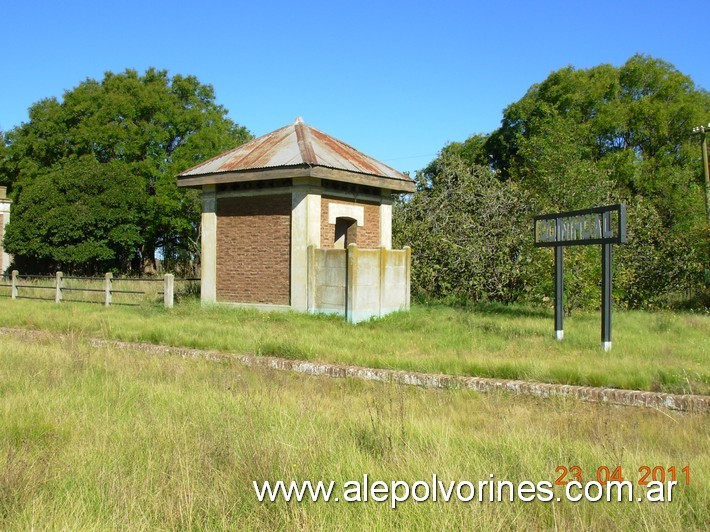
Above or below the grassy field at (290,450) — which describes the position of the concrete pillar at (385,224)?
above

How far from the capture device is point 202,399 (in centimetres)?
662

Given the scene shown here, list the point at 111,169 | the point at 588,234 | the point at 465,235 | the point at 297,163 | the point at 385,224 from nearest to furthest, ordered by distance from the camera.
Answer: the point at 588,234, the point at 297,163, the point at 385,224, the point at 465,235, the point at 111,169

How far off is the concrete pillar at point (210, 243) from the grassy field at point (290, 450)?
9.23 meters

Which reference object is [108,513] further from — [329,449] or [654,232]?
[654,232]

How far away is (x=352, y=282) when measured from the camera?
14.8 metres

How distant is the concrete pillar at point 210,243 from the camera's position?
1712cm

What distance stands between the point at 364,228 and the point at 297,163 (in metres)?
3.11

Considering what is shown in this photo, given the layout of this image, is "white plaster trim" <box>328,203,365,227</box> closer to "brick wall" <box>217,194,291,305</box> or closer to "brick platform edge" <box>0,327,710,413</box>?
"brick wall" <box>217,194,291,305</box>

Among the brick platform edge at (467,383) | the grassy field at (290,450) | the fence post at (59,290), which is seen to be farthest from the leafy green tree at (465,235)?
the grassy field at (290,450)

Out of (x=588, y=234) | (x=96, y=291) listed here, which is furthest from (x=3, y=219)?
(x=588, y=234)

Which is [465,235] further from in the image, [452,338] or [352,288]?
[452,338]

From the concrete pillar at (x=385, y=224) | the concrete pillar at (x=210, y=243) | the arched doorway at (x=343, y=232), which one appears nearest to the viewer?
the concrete pillar at (x=210, y=243)

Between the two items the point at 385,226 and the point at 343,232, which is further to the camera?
the point at 343,232

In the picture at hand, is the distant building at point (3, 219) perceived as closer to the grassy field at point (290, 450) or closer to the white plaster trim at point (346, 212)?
the white plaster trim at point (346, 212)
